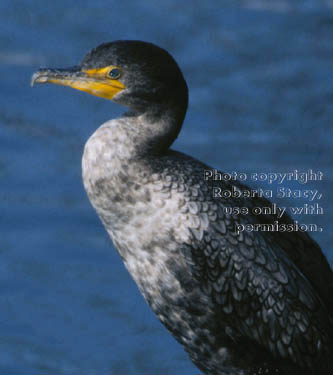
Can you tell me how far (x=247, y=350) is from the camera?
572 centimetres

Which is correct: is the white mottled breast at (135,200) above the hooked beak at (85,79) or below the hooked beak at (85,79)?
below

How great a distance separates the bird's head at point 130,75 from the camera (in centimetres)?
526

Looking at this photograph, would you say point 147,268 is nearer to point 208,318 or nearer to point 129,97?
point 208,318

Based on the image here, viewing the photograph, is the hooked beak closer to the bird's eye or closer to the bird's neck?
the bird's eye

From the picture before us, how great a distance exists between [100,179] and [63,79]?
56 cm

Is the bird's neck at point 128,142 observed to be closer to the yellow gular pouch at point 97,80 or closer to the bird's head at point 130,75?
the bird's head at point 130,75

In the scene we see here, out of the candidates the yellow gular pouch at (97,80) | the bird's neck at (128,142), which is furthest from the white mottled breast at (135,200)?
the yellow gular pouch at (97,80)

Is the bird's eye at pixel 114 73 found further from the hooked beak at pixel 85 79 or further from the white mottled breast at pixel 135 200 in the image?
the white mottled breast at pixel 135 200

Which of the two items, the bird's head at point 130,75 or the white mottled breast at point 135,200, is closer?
the bird's head at point 130,75

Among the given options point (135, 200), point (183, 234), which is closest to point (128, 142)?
point (135, 200)

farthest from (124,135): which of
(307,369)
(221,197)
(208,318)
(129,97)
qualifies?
(307,369)

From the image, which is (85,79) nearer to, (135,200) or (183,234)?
(135,200)

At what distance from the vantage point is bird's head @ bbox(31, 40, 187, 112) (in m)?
5.26

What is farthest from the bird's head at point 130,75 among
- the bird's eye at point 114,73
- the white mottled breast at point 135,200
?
the white mottled breast at point 135,200
